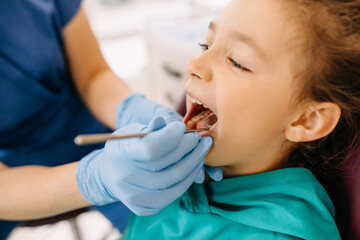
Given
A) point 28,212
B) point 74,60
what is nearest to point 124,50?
point 74,60

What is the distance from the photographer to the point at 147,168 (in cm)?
63

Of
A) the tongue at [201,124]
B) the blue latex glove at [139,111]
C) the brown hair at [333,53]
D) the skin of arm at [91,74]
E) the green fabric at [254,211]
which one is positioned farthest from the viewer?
the skin of arm at [91,74]

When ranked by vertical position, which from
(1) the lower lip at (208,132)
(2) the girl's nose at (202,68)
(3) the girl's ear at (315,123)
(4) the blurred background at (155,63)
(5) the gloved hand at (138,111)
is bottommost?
(4) the blurred background at (155,63)

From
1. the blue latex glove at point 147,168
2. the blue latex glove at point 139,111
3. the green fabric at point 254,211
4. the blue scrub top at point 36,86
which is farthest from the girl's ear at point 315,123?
the blue scrub top at point 36,86

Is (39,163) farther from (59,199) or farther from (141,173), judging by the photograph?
(141,173)

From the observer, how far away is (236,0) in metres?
0.66

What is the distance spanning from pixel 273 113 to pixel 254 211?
25cm

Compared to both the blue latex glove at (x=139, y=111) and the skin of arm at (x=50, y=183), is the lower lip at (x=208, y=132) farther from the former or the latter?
the skin of arm at (x=50, y=183)

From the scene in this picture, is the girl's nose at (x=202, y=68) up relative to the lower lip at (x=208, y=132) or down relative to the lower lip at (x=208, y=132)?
up

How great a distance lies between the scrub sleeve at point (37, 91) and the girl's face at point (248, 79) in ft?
2.00

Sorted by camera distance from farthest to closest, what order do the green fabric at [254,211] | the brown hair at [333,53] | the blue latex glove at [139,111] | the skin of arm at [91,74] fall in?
the skin of arm at [91,74] < the blue latex glove at [139,111] < the green fabric at [254,211] < the brown hair at [333,53]

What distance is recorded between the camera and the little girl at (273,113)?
1.95 ft

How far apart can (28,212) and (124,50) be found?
3272 mm

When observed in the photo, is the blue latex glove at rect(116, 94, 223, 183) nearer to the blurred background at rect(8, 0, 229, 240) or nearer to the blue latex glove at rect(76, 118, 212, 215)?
the blue latex glove at rect(76, 118, 212, 215)
